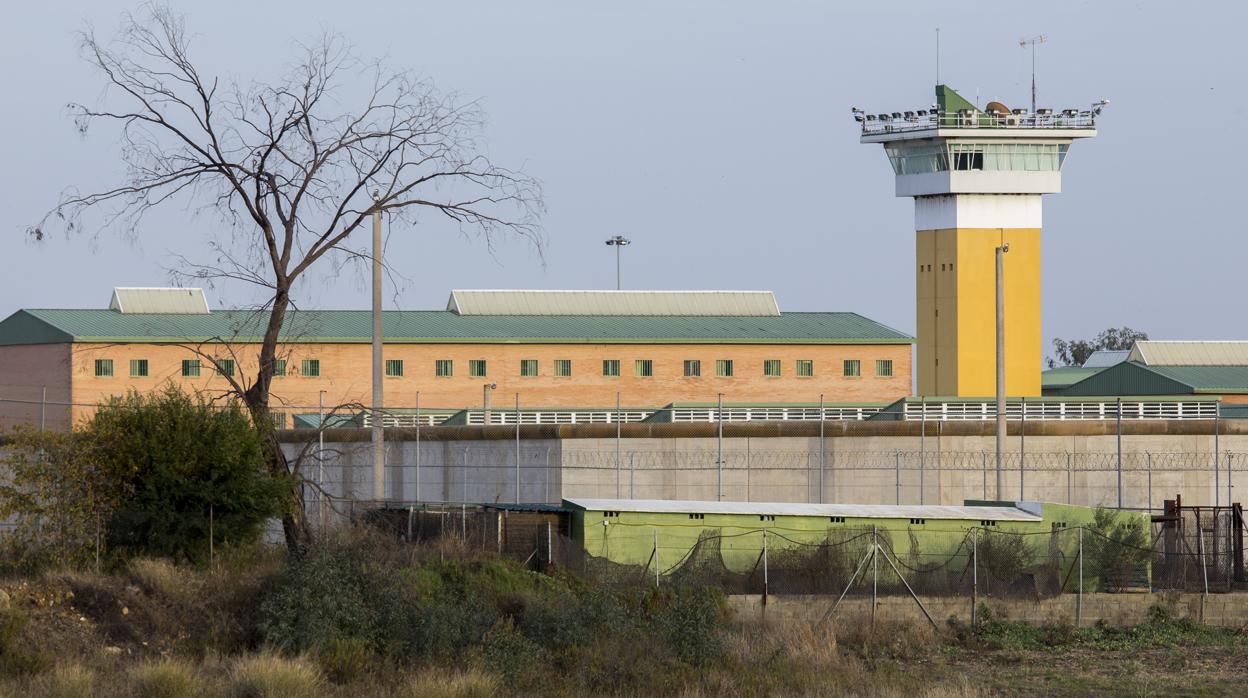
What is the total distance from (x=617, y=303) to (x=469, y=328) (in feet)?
25.2

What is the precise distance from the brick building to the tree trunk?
1312 inches

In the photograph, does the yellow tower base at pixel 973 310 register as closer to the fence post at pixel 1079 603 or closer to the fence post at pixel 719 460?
the fence post at pixel 719 460

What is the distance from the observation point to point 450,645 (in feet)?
66.0

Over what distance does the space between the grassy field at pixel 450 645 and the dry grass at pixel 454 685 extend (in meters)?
0.03

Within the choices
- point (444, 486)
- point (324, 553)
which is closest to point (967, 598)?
point (324, 553)

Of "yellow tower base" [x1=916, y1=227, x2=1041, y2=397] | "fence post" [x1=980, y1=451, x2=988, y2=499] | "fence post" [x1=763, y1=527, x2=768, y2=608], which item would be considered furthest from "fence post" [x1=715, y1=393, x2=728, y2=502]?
"yellow tower base" [x1=916, y1=227, x2=1041, y2=397]

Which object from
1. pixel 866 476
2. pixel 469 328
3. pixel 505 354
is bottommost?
→ pixel 866 476

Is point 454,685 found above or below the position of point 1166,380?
below

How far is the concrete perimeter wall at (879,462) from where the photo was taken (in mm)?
38344

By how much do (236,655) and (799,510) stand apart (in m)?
11.3

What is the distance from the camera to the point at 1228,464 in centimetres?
3719

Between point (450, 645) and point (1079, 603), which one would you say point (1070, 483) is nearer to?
point (1079, 603)

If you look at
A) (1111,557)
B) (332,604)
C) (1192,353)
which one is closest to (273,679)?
(332,604)

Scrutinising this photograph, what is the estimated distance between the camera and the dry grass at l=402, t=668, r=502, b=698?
58.7 ft
